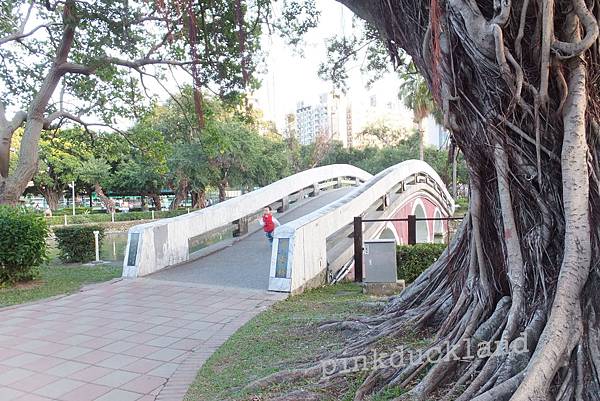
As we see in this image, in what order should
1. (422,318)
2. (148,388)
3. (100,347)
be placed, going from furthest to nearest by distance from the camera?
(100,347), (148,388), (422,318)

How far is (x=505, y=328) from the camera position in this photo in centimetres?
268

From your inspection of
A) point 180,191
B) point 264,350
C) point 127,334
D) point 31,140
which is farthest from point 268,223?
point 180,191

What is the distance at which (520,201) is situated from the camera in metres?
2.88

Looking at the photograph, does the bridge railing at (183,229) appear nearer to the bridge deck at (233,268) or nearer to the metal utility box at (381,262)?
the bridge deck at (233,268)

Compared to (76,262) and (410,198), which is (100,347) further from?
(410,198)

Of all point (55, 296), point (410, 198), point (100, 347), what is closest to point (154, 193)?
point (410, 198)

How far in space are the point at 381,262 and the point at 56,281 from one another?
5.90 meters

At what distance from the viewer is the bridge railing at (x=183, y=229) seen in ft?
29.1

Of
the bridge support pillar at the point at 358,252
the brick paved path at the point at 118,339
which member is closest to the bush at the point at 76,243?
the brick paved path at the point at 118,339

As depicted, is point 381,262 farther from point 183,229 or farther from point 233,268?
point 183,229

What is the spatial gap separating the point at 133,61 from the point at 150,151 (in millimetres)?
2900

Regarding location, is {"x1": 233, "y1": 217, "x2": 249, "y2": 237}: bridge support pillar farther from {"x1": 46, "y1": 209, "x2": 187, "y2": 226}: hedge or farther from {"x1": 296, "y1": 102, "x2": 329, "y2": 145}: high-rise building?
{"x1": 296, "y1": 102, "x2": 329, "y2": 145}: high-rise building

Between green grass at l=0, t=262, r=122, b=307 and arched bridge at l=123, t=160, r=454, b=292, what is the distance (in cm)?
86

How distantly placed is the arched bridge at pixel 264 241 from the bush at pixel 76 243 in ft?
8.15
